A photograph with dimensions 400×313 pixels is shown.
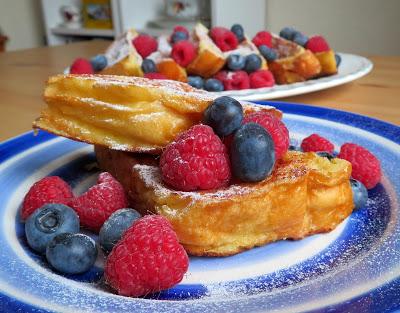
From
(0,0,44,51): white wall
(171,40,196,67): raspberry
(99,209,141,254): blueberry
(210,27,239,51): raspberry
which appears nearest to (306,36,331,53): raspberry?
(210,27,239,51): raspberry

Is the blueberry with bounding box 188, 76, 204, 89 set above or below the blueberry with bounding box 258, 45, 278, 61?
below

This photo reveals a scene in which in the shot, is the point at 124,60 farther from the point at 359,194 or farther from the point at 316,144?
the point at 359,194

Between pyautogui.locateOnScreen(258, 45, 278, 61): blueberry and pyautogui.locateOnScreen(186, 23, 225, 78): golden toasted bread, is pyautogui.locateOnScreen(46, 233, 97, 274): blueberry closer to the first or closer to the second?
pyautogui.locateOnScreen(186, 23, 225, 78): golden toasted bread

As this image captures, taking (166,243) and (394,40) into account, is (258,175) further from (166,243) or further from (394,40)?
(394,40)

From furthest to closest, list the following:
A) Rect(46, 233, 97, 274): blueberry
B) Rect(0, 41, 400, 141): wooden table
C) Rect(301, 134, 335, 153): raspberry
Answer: Rect(0, 41, 400, 141): wooden table, Rect(301, 134, 335, 153): raspberry, Rect(46, 233, 97, 274): blueberry

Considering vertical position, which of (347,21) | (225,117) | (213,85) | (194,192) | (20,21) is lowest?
(20,21)

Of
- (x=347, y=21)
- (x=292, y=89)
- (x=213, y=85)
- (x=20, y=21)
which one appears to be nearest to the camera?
(x=292, y=89)

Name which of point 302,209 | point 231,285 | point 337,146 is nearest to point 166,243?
point 231,285

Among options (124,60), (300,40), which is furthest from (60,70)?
(300,40)
